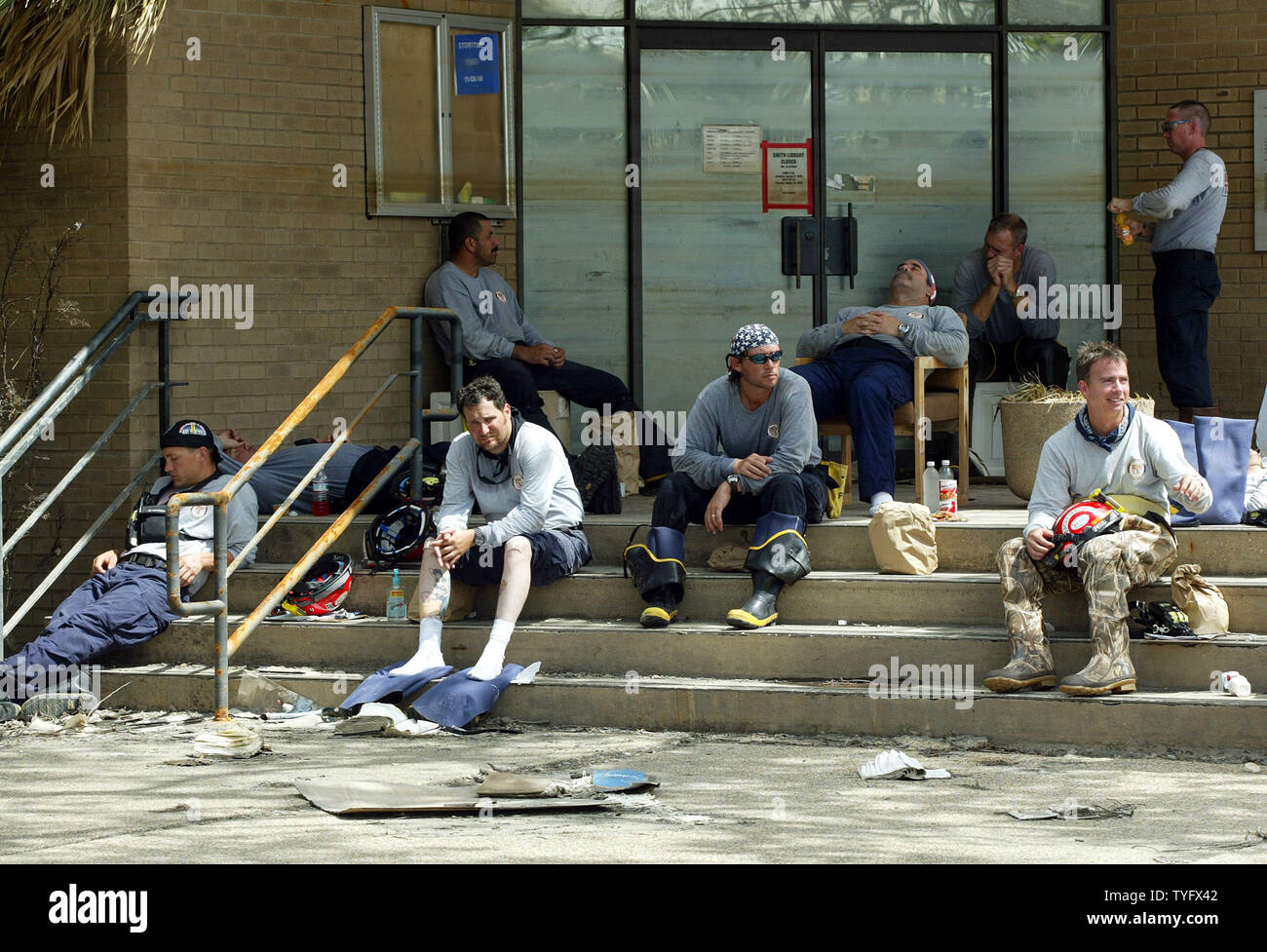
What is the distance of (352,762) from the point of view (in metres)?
6.29

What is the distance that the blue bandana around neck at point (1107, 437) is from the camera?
678 cm

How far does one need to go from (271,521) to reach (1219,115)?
22.3 feet

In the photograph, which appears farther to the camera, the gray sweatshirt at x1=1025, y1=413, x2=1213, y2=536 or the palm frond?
the palm frond

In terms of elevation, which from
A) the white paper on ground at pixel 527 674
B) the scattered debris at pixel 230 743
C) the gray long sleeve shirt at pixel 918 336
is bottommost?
the scattered debris at pixel 230 743

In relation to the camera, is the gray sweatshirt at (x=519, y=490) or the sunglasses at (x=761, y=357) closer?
the gray sweatshirt at (x=519, y=490)

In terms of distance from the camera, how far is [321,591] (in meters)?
7.86

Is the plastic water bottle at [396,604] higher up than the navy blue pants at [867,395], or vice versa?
the navy blue pants at [867,395]

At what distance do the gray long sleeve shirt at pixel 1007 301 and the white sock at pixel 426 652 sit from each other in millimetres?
4220

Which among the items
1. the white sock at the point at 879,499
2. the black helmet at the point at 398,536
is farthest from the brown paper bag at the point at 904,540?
the black helmet at the point at 398,536

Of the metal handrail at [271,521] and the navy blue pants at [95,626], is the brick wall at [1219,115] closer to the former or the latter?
the metal handrail at [271,521]

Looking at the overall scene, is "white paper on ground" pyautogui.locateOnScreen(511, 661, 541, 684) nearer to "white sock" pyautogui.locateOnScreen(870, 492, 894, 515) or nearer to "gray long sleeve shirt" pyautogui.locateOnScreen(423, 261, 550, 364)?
"white sock" pyautogui.locateOnScreen(870, 492, 894, 515)

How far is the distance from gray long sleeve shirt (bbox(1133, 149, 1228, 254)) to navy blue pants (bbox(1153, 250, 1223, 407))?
0.08 metres

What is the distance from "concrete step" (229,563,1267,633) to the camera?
6887 mm

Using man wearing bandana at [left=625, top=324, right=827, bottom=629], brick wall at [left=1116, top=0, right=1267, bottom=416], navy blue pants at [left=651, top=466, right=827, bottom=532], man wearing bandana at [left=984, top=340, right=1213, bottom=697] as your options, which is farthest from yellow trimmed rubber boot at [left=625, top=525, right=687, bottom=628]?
brick wall at [left=1116, top=0, right=1267, bottom=416]
